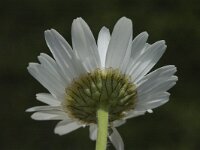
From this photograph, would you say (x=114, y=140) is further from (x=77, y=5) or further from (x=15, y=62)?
(x=77, y=5)

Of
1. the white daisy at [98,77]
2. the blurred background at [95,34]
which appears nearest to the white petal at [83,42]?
the white daisy at [98,77]

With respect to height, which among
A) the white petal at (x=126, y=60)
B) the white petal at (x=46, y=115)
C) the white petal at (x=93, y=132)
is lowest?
the white petal at (x=93, y=132)

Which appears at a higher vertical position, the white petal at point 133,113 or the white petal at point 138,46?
the white petal at point 138,46

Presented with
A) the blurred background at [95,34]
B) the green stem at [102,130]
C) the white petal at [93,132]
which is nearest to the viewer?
the green stem at [102,130]

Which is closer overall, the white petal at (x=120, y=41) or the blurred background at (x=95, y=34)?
the white petal at (x=120, y=41)

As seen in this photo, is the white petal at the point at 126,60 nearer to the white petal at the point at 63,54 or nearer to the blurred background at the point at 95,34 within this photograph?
the white petal at the point at 63,54

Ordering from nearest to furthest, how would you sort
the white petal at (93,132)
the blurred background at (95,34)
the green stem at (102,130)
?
the green stem at (102,130) < the white petal at (93,132) < the blurred background at (95,34)

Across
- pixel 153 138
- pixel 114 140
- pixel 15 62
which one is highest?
pixel 15 62

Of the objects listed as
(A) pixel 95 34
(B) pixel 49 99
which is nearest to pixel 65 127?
(B) pixel 49 99

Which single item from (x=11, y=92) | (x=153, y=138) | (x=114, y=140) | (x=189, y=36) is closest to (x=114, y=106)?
(x=114, y=140)
